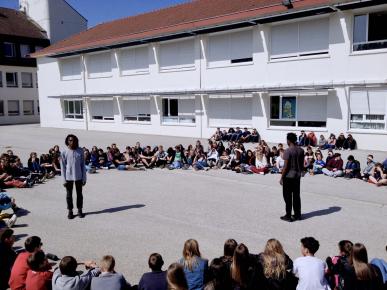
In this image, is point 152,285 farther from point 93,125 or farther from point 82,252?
point 93,125

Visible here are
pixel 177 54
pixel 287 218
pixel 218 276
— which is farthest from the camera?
pixel 177 54

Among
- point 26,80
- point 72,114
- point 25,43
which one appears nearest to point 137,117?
point 72,114

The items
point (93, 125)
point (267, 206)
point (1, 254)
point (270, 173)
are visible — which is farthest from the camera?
point (93, 125)

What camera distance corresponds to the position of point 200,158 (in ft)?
50.1

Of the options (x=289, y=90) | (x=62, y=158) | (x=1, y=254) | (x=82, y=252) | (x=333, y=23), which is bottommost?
(x=82, y=252)

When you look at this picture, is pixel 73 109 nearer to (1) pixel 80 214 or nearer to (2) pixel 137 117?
(2) pixel 137 117

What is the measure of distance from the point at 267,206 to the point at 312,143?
11110mm

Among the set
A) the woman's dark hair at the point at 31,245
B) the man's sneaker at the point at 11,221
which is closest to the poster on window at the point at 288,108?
the man's sneaker at the point at 11,221

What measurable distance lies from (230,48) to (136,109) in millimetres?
9366

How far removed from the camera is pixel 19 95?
42.9 metres

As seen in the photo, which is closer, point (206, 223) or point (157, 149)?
point (206, 223)

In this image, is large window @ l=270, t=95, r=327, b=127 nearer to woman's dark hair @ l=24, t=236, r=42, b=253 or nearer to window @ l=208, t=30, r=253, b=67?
window @ l=208, t=30, r=253, b=67

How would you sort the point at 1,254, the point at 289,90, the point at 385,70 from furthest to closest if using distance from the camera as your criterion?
the point at 289,90
the point at 385,70
the point at 1,254

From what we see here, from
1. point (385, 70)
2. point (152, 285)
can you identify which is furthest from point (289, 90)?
point (152, 285)
